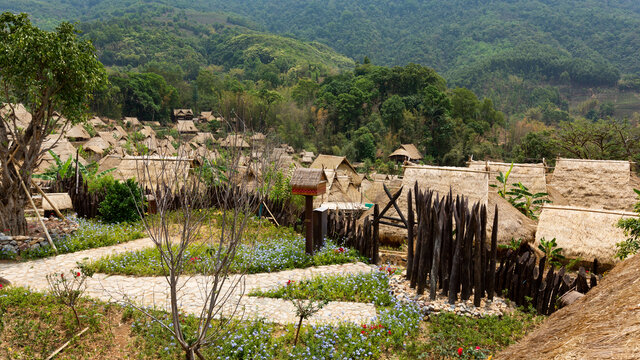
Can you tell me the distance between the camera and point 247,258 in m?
6.53

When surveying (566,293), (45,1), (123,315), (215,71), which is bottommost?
(123,315)

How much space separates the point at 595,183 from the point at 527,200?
128 inches

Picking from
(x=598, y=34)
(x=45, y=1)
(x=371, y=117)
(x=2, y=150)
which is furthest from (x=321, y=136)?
(x=45, y=1)

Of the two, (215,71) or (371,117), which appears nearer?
(371,117)

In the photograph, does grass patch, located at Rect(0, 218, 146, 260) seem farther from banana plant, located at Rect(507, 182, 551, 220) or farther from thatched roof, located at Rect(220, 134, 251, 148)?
banana plant, located at Rect(507, 182, 551, 220)

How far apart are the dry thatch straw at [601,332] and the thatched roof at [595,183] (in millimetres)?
9683

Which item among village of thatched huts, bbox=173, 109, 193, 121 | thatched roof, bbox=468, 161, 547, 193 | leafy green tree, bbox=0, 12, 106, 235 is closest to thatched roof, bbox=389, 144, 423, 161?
thatched roof, bbox=468, 161, 547, 193

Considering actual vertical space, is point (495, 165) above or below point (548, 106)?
below

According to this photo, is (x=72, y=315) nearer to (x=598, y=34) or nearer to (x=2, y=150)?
(x=2, y=150)

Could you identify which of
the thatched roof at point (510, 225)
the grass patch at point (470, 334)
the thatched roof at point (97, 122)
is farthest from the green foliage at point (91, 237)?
the thatched roof at point (97, 122)

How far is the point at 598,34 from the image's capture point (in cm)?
11619

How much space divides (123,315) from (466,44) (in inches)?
5410

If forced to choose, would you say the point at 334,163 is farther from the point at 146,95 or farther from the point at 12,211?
the point at 146,95

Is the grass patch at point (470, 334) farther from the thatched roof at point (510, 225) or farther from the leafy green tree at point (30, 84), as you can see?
the leafy green tree at point (30, 84)
